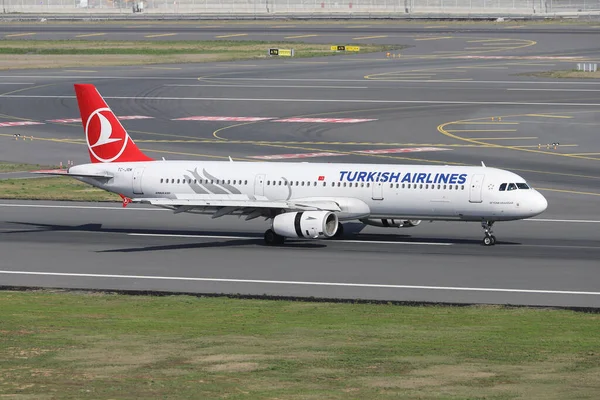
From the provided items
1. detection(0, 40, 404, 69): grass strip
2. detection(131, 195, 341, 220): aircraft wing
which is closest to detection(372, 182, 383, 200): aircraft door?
detection(131, 195, 341, 220): aircraft wing

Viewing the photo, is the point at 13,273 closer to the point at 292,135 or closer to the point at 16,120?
the point at 292,135

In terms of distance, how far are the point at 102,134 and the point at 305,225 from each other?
553 inches

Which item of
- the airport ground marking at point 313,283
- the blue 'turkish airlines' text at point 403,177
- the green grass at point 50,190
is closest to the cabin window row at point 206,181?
the blue 'turkish airlines' text at point 403,177

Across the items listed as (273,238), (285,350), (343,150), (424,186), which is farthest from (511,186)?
(343,150)

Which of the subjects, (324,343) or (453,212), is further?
(453,212)

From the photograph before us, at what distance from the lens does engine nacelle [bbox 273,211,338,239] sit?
59.1 meters

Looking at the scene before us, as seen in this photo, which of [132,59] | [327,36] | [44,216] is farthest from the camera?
[327,36]

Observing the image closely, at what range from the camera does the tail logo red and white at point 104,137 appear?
66.1 m

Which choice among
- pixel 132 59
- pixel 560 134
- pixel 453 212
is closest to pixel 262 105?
pixel 560 134

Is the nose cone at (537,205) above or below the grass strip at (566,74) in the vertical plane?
below

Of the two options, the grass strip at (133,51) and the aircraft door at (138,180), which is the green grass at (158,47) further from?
the aircraft door at (138,180)

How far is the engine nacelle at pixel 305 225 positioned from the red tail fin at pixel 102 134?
34.0 feet

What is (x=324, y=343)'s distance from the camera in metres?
37.0

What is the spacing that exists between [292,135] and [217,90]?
27929mm
